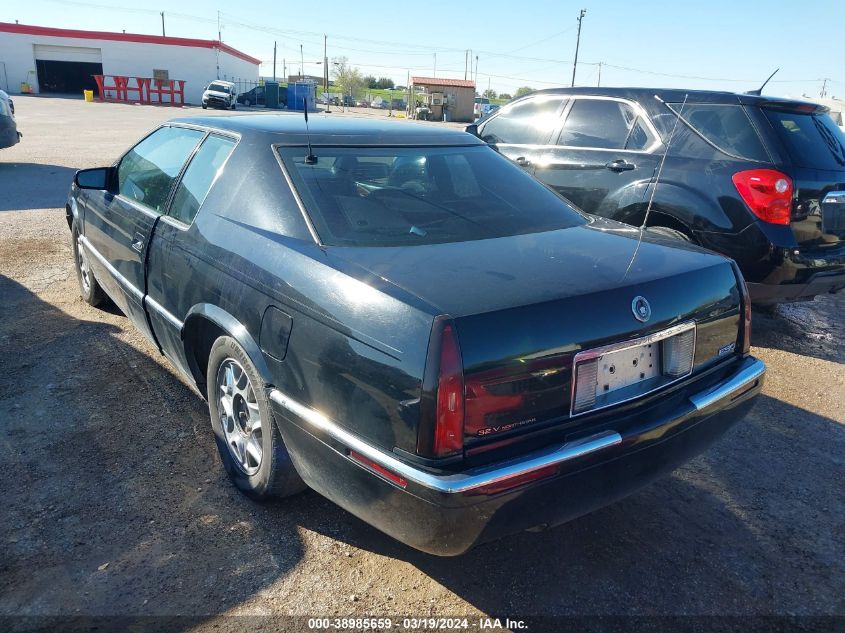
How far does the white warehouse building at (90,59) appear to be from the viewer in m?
52.0

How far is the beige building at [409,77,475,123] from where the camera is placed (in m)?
45.9

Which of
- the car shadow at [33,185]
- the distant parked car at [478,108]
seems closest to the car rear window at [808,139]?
the car shadow at [33,185]

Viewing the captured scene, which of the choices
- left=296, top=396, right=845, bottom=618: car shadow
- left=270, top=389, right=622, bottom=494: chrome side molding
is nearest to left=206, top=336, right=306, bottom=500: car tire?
left=296, top=396, right=845, bottom=618: car shadow

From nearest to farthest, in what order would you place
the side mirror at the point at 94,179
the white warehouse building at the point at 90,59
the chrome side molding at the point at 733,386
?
the chrome side molding at the point at 733,386, the side mirror at the point at 94,179, the white warehouse building at the point at 90,59

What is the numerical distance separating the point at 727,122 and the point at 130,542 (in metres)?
4.75

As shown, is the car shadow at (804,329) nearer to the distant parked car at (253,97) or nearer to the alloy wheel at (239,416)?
the alloy wheel at (239,416)

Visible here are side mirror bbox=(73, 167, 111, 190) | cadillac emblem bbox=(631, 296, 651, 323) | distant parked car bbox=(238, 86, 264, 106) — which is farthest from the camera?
distant parked car bbox=(238, 86, 264, 106)

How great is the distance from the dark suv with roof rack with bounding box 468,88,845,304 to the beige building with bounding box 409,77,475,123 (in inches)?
1654

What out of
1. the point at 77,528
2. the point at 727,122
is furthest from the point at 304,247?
the point at 727,122

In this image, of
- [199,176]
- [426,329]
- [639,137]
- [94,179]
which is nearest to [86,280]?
[94,179]

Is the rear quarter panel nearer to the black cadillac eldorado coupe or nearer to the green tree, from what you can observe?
the black cadillac eldorado coupe

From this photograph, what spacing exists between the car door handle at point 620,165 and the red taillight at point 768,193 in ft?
2.92

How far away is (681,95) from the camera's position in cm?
530

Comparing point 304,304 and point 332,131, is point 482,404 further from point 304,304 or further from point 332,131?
point 332,131
